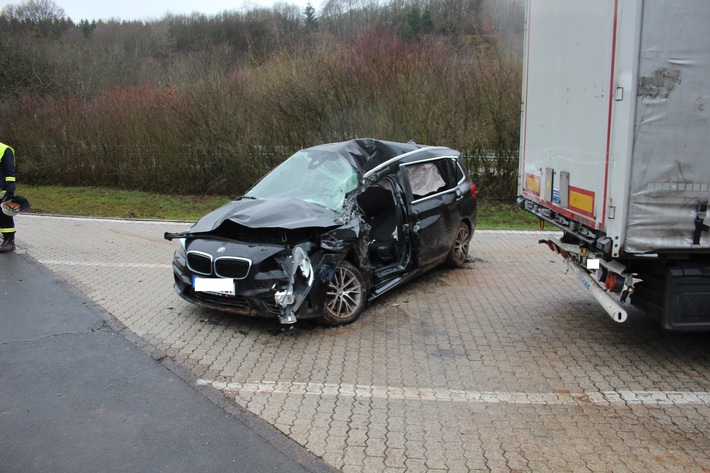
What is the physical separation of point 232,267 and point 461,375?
7.65 ft

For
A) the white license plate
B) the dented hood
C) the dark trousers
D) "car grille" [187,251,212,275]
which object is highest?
the dented hood

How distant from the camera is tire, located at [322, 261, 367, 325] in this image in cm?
589

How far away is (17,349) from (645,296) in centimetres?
563

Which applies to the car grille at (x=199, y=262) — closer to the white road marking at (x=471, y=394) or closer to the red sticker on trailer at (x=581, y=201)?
the white road marking at (x=471, y=394)

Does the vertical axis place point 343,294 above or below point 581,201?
below

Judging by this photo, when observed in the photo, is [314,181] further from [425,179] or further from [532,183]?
[532,183]

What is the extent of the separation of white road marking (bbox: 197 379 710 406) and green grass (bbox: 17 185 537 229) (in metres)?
7.90

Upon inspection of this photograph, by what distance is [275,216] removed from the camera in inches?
235

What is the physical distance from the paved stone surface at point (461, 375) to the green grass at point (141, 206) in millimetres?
5509

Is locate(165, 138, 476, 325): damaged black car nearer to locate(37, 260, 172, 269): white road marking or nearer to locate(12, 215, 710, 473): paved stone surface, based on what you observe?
locate(12, 215, 710, 473): paved stone surface

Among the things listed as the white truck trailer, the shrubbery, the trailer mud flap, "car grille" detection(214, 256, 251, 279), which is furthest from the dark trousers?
the trailer mud flap

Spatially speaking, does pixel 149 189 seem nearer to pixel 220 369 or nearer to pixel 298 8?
pixel 220 369

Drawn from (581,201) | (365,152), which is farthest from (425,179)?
(581,201)

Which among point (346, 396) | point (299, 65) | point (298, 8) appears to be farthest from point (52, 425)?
point (298, 8)
